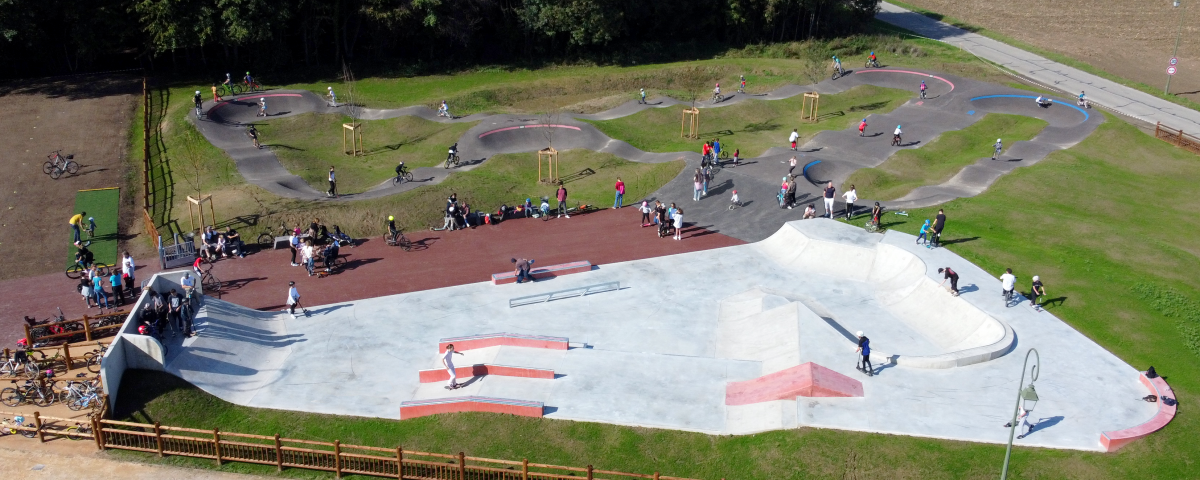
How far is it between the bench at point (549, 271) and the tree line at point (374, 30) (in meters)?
30.5

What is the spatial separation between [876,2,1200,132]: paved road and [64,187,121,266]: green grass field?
2319 inches

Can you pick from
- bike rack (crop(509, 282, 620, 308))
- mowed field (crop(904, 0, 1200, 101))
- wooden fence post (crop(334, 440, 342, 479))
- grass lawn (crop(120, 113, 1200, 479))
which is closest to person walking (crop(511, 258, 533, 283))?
bike rack (crop(509, 282, 620, 308))

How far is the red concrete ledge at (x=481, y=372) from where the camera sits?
2811 cm

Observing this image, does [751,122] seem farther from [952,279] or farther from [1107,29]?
[1107,29]

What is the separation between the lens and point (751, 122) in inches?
2247

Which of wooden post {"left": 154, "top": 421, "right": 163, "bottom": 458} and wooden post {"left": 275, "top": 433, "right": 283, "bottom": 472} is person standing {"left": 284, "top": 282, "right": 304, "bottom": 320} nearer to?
wooden post {"left": 154, "top": 421, "right": 163, "bottom": 458}

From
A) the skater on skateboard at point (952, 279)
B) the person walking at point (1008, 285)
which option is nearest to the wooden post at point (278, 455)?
the skater on skateboard at point (952, 279)

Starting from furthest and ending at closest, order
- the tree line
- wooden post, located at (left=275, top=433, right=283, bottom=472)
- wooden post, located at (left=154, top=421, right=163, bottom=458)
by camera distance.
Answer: the tree line → wooden post, located at (left=154, top=421, right=163, bottom=458) → wooden post, located at (left=275, top=433, right=283, bottom=472)

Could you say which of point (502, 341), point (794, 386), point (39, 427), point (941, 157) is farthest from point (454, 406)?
point (941, 157)

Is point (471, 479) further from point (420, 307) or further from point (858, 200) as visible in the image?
point (858, 200)

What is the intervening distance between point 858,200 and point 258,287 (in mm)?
27447

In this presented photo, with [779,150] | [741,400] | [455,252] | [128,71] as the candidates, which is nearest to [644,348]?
[741,400]

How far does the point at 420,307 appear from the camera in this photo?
1323 inches

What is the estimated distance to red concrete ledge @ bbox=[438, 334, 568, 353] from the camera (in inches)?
1177
